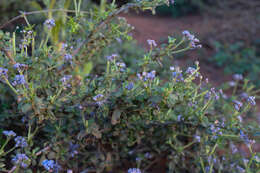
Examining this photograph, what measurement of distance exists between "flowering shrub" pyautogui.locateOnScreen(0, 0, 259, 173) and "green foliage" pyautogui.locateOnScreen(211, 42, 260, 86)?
2.49 metres

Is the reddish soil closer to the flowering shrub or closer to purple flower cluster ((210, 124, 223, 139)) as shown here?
the flowering shrub

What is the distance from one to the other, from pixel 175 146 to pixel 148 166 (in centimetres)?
23

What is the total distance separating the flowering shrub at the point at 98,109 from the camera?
1.56 meters

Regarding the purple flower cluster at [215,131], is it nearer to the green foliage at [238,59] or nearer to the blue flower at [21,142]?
the blue flower at [21,142]

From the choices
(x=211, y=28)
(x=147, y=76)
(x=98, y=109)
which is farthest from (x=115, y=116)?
(x=211, y=28)

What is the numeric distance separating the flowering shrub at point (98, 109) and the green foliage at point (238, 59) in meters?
2.49

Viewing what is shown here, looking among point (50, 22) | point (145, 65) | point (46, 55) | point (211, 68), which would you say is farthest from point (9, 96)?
point (211, 68)

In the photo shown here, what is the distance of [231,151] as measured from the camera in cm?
230

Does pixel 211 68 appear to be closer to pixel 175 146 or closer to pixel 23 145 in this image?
pixel 175 146

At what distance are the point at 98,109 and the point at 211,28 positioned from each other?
4.55m

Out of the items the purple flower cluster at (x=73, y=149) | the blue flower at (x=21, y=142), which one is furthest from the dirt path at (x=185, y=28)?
the blue flower at (x=21, y=142)

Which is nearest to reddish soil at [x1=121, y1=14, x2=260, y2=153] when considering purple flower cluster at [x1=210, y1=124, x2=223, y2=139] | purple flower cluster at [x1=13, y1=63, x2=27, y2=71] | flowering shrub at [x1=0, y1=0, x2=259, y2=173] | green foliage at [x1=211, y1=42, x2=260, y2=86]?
green foliage at [x1=211, y1=42, x2=260, y2=86]

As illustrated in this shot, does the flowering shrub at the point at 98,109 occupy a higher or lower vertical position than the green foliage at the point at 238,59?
higher

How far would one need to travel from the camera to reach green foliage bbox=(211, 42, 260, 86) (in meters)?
4.37
